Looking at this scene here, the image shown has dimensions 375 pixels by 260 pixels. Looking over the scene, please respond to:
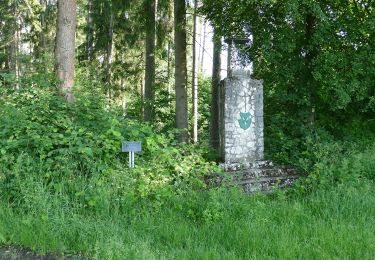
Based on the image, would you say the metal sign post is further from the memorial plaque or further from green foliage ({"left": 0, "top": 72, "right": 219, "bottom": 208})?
green foliage ({"left": 0, "top": 72, "right": 219, "bottom": 208})

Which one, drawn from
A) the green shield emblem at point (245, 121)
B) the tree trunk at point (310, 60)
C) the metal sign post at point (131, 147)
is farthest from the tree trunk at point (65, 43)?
the tree trunk at point (310, 60)

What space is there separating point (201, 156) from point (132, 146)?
1797 millimetres

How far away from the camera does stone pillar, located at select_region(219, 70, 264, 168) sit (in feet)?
26.7

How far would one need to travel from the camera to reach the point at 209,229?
4793 millimetres

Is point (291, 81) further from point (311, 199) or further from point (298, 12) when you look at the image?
point (311, 199)

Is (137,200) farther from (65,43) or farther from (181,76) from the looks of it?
(181,76)

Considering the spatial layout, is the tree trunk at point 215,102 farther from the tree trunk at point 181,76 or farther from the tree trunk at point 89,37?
the tree trunk at point 89,37

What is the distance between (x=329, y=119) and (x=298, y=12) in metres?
3.04

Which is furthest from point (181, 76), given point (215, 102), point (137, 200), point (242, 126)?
point (137, 200)

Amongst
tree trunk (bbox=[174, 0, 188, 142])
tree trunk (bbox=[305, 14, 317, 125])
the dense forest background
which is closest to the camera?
the dense forest background

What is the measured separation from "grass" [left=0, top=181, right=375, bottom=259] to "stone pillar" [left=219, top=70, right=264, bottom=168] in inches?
98.7

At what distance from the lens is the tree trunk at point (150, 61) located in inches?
508

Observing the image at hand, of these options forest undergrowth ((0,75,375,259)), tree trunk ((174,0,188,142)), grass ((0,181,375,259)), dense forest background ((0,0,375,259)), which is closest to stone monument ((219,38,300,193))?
dense forest background ((0,0,375,259))

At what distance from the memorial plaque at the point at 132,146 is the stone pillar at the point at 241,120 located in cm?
273
